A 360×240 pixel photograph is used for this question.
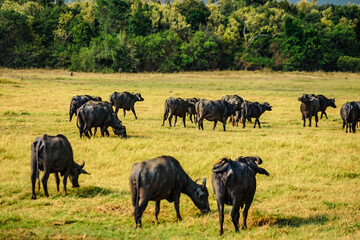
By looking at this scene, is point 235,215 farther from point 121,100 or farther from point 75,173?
point 121,100

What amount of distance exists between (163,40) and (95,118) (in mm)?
57689

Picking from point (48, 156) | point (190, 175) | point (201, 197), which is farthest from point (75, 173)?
point (190, 175)

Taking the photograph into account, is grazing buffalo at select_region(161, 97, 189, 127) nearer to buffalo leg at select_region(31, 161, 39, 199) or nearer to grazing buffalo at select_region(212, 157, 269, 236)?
buffalo leg at select_region(31, 161, 39, 199)

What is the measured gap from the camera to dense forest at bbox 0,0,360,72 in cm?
7100

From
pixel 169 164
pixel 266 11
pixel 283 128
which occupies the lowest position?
pixel 283 128

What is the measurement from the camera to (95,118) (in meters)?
17.6

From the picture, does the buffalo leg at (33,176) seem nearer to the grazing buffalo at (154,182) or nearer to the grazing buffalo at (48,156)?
the grazing buffalo at (48,156)

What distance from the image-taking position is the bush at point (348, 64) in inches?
3139

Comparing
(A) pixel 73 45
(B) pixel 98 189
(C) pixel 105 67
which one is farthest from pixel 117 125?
(A) pixel 73 45

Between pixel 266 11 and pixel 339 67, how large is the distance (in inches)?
853

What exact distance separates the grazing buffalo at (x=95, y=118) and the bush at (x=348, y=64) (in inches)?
2762

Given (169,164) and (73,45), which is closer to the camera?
(169,164)

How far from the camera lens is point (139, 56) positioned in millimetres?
73500

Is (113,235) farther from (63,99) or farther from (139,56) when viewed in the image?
(139,56)
